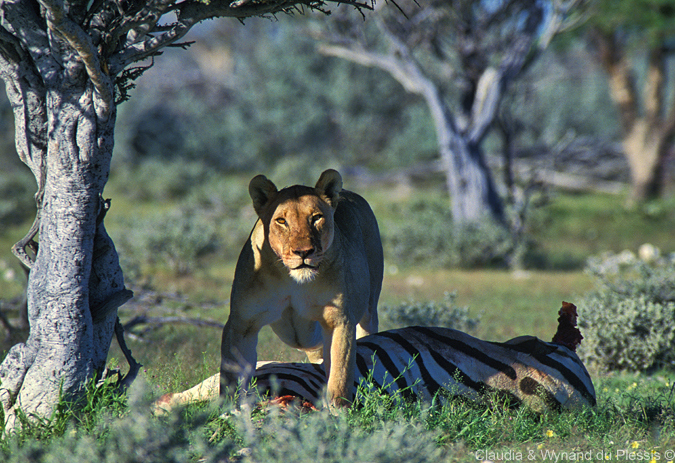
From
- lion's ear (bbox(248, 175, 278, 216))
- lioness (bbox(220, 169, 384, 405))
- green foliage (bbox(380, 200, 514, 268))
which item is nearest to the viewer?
lioness (bbox(220, 169, 384, 405))

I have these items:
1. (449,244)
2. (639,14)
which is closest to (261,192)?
(449,244)

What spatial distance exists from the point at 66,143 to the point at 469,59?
1100 cm

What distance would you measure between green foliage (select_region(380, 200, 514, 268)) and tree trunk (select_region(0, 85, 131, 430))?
905cm

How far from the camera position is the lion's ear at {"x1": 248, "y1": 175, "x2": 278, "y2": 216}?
151 inches

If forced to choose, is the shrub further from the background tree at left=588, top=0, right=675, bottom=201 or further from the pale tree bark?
the pale tree bark

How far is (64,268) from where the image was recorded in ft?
12.3

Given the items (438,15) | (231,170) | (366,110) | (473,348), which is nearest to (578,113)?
(366,110)

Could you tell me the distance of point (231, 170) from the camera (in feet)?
87.1

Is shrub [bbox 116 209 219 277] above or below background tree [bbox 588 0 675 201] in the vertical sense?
below

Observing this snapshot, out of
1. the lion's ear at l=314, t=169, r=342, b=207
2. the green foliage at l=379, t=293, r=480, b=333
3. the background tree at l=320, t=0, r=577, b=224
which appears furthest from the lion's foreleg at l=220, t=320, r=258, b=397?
the background tree at l=320, t=0, r=577, b=224

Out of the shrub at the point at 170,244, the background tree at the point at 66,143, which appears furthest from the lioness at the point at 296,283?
the shrub at the point at 170,244

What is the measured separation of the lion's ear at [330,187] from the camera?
386cm

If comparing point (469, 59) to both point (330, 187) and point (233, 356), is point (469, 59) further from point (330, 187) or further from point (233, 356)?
point (233, 356)

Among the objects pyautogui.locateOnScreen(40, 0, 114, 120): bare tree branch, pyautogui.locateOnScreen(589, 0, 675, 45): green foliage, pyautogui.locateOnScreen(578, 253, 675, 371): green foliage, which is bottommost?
pyautogui.locateOnScreen(578, 253, 675, 371): green foliage
